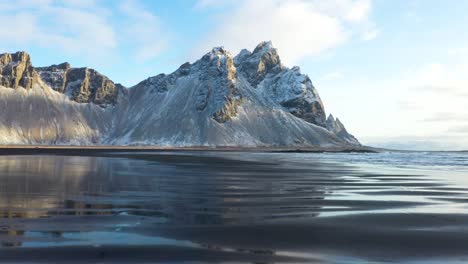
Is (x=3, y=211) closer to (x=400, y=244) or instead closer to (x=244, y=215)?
(x=244, y=215)

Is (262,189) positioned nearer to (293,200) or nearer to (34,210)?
(293,200)

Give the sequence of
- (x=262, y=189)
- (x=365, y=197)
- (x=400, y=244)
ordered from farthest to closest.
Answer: (x=262, y=189) < (x=365, y=197) < (x=400, y=244)

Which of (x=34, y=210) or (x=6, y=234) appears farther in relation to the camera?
(x=34, y=210)

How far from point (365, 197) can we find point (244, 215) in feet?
32.4

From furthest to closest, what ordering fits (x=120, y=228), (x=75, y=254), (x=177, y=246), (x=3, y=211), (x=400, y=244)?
1. (x=3, y=211)
2. (x=120, y=228)
3. (x=400, y=244)
4. (x=177, y=246)
5. (x=75, y=254)

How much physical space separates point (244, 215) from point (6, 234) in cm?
827

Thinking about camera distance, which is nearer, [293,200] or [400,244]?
[400,244]

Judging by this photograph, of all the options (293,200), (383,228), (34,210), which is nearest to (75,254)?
(34,210)

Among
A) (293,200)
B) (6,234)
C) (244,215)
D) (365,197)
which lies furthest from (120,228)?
(365,197)

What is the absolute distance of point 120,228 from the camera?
48.5 feet

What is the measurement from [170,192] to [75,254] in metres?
15.4

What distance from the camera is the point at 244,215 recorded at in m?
17.9

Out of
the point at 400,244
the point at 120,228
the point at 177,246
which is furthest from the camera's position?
the point at 120,228

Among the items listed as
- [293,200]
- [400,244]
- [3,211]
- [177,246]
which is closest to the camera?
[177,246]
